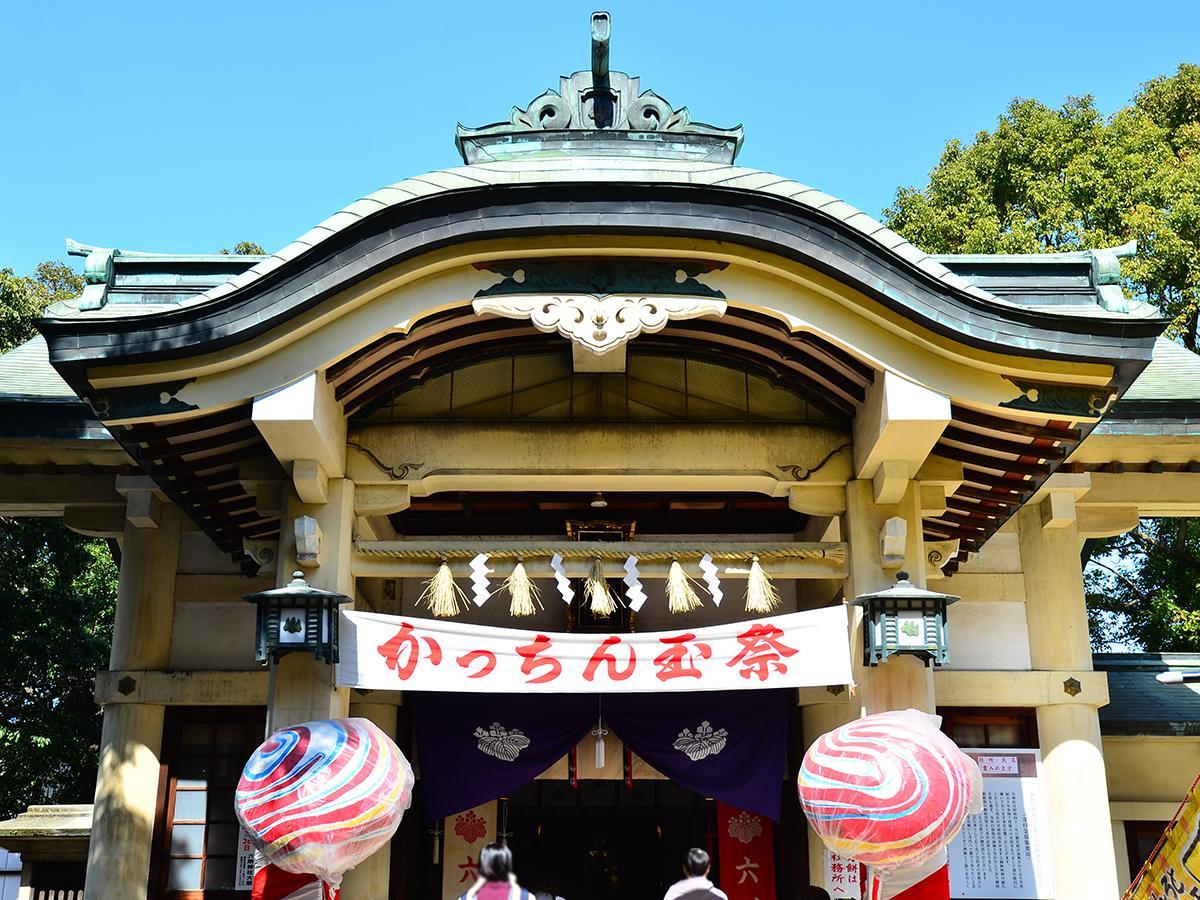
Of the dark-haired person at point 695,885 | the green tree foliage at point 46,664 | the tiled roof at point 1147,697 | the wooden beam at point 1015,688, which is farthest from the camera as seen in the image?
the green tree foliage at point 46,664

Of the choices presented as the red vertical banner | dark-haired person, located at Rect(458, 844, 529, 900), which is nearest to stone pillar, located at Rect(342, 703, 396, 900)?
dark-haired person, located at Rect(458, 844, 529, 900)

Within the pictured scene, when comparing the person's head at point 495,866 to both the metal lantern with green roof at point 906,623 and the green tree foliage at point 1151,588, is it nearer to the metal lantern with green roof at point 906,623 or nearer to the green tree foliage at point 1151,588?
the metal lantern with green roof at point 906,623

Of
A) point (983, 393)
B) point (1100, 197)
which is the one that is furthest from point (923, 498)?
point (1100, 197)

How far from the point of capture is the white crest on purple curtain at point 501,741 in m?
9.91

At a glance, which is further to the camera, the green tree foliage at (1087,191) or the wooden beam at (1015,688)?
the green tree foliage at (1087,191)

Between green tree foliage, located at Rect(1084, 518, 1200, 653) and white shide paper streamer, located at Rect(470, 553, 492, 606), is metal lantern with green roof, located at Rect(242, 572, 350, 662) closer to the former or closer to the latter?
white shide paper streamer, located at Rect(470, 553, 492, 606)

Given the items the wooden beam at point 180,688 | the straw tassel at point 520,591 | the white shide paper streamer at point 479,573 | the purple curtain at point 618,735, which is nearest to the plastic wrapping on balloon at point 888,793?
the straw tassel at point 520,591

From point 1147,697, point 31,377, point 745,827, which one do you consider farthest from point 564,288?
point 1147,697

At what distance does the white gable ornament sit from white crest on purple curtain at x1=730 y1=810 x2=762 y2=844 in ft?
18.2

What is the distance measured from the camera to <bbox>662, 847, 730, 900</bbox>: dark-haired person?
6219 mm

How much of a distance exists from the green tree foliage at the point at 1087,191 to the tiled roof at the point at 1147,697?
25.1 ft

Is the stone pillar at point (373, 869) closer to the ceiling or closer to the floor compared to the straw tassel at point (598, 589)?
closer to the floor

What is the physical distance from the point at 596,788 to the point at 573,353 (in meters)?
6.01

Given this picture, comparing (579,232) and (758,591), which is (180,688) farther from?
(579,232)
